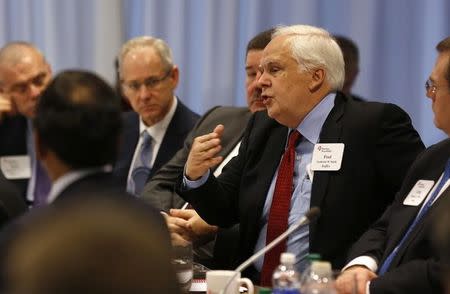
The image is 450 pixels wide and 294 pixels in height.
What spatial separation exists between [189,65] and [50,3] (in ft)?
3.56

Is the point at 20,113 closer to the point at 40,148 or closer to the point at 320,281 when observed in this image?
the point at 40,148

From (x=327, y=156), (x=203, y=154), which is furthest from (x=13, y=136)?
(x=327, y=156)

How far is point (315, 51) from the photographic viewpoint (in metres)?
3.73

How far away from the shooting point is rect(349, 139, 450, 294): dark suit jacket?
286cm

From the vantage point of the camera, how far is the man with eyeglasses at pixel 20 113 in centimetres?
518

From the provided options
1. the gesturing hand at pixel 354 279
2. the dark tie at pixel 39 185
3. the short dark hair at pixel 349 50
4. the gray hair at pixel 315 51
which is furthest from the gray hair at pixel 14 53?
the gesturing hand at pixel 354 279

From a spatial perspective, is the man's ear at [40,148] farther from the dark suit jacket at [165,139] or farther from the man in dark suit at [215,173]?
the dark suit jacket at [165,139]

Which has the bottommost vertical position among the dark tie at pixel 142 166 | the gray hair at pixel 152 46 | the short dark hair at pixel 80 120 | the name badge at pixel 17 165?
the name badge at pixel 17 165

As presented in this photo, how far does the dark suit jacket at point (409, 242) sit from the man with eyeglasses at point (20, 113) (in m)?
2.43

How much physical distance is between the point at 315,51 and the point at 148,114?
1463mm

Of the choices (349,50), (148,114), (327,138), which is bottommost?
(148,114)

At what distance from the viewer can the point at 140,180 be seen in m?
4.89

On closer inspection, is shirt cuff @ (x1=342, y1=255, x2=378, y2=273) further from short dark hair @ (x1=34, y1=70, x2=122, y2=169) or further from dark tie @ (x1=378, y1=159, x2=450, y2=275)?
short dark hair @ (x1=34, y1=70, x2=122, y2=169)

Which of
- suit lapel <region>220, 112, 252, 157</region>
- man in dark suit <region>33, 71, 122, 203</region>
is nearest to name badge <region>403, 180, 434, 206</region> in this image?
suit lapel <region>220, 112, 252, 157</region>
